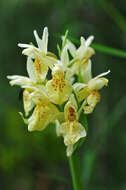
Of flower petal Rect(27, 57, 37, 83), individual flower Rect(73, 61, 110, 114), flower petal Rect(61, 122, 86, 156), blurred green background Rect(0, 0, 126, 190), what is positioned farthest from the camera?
blurred green background Rect(0, 0, 126, 190)

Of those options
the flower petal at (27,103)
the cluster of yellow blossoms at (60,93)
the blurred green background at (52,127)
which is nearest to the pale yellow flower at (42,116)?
the cluster of yellow blossoms at (60,93)

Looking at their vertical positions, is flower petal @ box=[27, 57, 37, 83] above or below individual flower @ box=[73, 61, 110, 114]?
above

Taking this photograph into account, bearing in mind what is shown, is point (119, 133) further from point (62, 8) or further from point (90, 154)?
point (62, 8)

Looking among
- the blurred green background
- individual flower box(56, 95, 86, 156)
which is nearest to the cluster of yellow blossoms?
individual flower box(56, 95, 86, 156)

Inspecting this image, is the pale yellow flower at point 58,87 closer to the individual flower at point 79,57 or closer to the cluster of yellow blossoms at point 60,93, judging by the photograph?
the cluster of yellow blossoms at point 60,93

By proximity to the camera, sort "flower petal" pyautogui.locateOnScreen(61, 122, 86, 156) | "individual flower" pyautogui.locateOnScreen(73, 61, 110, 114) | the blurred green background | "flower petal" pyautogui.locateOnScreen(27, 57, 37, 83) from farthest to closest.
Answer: the blurred green background < "flower petal" pyautogui.locateOnScreen(27, 57, 37, 83) < "individual flower" pyautogui.locateOnScreen(73, 61, 110, 114) < "flower petal" pyautogui.locateOnScreen(61, 122, 86, 156)

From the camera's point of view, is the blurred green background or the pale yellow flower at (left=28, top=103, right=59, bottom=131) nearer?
the pale yellow flower at (left=28, top=103, right=59, bottom=131)

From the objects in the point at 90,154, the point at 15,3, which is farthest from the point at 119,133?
the point at 15,3

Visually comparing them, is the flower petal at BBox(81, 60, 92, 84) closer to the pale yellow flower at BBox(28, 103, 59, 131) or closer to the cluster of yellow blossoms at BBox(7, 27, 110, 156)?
the cluster of yellow blossoms at BBox(7, 27, 110, 156)
